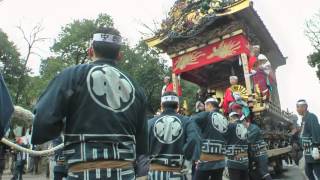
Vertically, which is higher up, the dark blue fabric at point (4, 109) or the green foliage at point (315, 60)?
the green foliage at point (315, 60)

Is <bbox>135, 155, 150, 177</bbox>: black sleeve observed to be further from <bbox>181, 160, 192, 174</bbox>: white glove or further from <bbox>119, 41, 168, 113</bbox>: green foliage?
<bbox>119, 41, 168, 113</bbox>: green foliage

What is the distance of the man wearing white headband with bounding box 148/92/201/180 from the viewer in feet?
16.0

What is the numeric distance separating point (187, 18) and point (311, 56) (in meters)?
14.4

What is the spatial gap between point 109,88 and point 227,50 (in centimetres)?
1031

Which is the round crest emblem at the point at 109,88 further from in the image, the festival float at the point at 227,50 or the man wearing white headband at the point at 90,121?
the festival float at the point at 227,50

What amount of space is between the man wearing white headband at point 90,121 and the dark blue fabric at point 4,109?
0.34m

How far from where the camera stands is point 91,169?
247 centimetres

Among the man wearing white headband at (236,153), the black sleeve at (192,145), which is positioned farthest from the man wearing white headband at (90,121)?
the man wearing white headband at (236,153)

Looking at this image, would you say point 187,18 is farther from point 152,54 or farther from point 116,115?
point 152,54

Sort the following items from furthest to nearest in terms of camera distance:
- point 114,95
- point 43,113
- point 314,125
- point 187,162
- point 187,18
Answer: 1. point 187,18
2. point 314,125
3. point 187,162
4. point 114,95
5. point 43,113

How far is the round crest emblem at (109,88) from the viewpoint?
2.55m

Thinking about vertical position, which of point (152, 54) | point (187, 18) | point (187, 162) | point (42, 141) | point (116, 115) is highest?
point (152, 54)

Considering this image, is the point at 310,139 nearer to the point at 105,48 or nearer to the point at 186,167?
the point at 186,167

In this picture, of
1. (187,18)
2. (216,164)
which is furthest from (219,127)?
(187,18)
